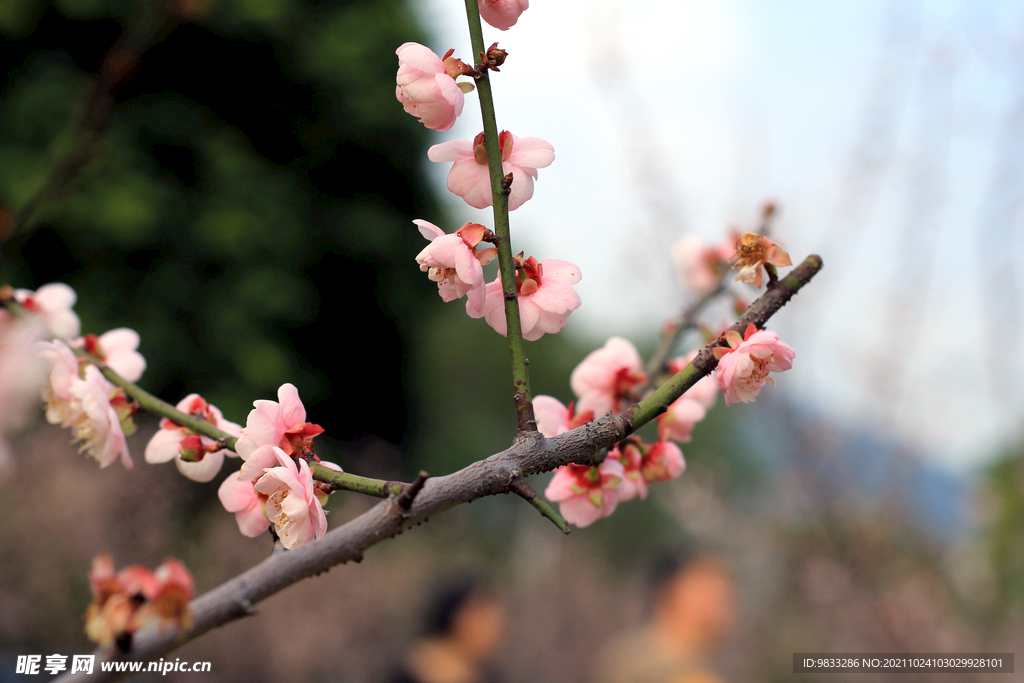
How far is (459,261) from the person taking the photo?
0.44 m

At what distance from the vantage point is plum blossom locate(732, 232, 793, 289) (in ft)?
1.66

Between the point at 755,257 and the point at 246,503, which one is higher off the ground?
the point at 755,257

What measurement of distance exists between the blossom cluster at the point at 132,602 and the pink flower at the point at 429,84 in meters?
0.36

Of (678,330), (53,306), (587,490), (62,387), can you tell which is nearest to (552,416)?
(587,490)

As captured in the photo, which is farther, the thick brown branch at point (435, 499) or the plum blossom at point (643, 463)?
the plum blossom at point (643, 463)

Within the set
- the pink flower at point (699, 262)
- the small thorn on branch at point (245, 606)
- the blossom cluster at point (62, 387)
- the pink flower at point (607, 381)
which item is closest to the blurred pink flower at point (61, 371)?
the blossom cluster at point (62, 387)

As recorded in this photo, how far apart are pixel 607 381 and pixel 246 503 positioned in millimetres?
365

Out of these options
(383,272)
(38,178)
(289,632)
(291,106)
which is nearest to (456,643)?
(289,632)

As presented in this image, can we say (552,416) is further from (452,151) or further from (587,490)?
(452,151)

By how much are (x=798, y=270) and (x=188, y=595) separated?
0.50m

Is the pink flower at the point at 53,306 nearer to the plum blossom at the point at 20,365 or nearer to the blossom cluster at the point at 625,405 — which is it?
the plum blossom at the point at 20,365

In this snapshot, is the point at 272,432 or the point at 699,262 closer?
the point at 272,432

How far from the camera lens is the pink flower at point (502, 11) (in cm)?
49

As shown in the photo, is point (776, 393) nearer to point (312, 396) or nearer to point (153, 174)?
point (312, 396)
